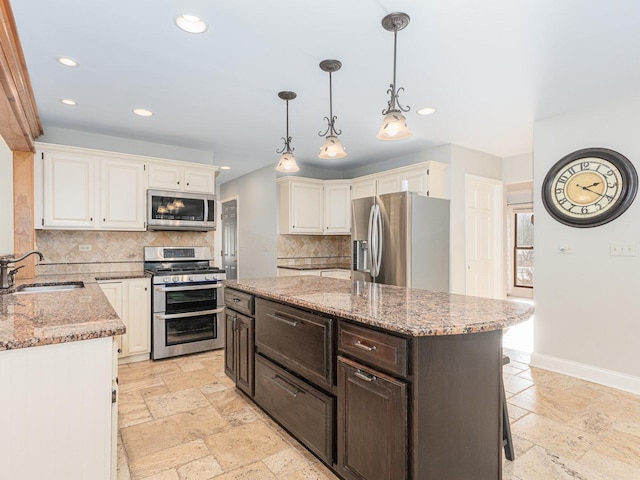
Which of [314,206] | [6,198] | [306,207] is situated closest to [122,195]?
[6,198]

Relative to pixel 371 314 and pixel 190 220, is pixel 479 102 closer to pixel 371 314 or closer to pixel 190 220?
pixel 371 314

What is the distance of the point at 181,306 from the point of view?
3795mm

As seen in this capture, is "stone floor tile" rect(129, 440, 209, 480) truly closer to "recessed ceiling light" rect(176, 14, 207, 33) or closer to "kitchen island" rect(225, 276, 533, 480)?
"kitchen island" rect(225, 276, 533, 480)

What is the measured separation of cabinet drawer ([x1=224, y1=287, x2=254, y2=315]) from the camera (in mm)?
2556

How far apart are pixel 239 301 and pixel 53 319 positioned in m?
1.35

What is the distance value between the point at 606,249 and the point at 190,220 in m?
4.12

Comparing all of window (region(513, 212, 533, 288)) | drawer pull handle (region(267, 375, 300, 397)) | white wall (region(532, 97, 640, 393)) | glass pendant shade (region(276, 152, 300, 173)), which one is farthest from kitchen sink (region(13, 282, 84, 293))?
window (region(513, 212, 533, 288))

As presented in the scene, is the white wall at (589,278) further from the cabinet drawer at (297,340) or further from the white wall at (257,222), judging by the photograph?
the white wall at (257,222)

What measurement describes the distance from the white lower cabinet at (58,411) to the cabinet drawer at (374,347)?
3.18 ft

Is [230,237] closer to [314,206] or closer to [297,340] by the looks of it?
[314,206]

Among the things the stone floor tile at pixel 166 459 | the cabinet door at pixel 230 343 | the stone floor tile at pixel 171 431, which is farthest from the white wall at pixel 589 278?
the stone floor tile at pixel 166 459

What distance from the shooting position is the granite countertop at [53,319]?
4.01 feet

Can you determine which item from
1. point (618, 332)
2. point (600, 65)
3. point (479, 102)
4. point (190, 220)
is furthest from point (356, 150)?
point (618, 332)

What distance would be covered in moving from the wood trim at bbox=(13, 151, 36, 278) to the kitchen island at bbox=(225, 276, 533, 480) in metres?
2.70
